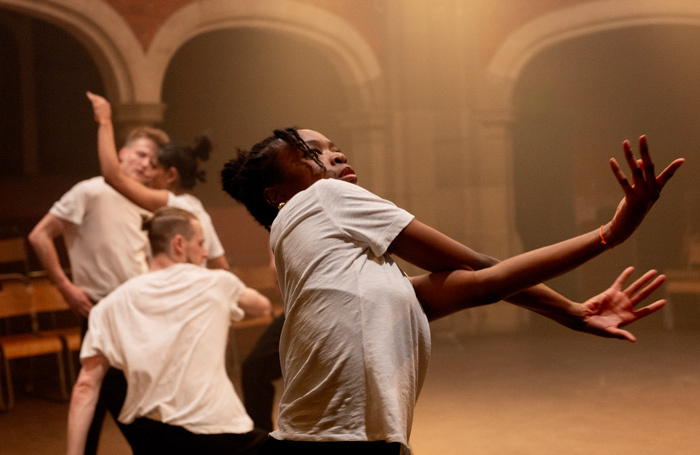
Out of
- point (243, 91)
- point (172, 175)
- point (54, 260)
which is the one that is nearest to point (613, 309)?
point (172, 175)

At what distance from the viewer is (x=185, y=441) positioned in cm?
323

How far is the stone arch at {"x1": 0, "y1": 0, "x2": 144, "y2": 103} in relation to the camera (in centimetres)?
737

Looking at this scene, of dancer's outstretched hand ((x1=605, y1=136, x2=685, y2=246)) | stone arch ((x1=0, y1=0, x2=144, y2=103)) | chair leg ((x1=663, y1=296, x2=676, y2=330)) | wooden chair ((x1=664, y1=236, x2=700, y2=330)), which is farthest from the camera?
chair leg ((x1=663, y1=296, x2=676, y2=330))

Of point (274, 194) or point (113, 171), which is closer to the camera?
point (274, 194)

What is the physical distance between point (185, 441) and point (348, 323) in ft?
5.98

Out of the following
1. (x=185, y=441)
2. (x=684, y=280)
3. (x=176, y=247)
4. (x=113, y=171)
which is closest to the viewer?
(x=185, y=441)

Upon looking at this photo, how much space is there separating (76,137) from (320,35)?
3273 mm

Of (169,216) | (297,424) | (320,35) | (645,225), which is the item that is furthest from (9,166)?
(297,424)

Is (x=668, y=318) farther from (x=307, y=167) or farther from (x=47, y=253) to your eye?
(x=307, y=167)

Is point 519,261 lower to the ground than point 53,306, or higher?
higher

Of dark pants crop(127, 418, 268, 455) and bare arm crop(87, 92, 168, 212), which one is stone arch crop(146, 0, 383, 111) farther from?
dark pants crop(127, 418, 268, 455)

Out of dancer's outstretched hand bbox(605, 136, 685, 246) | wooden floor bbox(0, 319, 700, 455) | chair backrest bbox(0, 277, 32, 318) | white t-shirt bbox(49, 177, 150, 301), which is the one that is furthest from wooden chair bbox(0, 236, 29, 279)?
dancer's outstretched hand bbox(605, 136, 685, 246)

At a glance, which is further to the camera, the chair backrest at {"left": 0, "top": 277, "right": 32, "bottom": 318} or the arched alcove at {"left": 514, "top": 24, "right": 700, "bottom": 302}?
the arched alcove at {"left": 514, "top": 24, "right": 700, "bottom": 302}

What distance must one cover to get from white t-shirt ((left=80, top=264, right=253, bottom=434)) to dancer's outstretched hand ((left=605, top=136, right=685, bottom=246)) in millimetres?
2026
